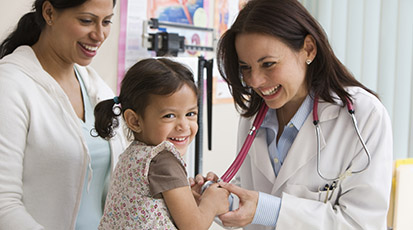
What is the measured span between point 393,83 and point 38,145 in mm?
2224

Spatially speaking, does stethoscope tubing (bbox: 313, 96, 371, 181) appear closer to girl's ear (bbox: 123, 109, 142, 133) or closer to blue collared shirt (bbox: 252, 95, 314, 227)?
blue collared shirt (bbox: 252, 95, 314, 227)

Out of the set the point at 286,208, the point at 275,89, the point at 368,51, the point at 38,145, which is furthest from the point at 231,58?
the point at 368,51

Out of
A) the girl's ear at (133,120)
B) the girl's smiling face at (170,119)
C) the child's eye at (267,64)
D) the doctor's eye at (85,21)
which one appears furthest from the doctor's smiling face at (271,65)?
the doctor's eye at (85,21)

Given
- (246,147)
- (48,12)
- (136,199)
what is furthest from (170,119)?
(48,12)

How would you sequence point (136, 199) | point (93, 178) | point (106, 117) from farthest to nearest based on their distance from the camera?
point (93, 178) → point (106, 117) → point (136, 199)

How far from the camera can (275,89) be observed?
1431 mm

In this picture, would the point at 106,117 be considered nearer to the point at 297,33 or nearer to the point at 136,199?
the point at 136,199

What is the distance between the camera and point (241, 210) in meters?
1.36

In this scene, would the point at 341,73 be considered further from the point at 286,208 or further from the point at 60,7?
the point at 60,7

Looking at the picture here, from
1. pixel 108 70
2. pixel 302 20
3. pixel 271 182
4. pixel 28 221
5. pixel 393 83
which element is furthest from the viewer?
pixel 393 83

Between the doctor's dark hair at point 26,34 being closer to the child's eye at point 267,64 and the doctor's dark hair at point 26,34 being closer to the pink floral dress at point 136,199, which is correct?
the pink floral dress at point 136,199

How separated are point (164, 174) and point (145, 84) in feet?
0.83

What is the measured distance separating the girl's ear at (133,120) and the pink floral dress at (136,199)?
0.06 metres

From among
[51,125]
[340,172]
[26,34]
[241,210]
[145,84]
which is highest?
[26,34]
